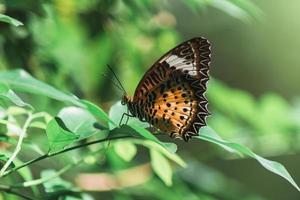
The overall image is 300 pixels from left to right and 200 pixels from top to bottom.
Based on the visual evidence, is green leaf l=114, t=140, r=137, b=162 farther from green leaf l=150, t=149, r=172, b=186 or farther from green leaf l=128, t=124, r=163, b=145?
green leaf l=128, t=124, r=163, b=145

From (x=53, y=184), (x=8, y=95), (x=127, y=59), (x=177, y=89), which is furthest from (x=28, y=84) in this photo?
(x=127, y=59)

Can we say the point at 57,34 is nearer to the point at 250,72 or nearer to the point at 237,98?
the point at 237,98

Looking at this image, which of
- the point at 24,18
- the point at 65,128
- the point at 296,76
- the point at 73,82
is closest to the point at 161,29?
the point at 73,82

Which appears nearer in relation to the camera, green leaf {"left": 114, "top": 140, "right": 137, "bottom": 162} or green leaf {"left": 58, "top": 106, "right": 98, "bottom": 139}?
green leaf {"left": 58, "top": 106, "right": 98, "bottom": 139}

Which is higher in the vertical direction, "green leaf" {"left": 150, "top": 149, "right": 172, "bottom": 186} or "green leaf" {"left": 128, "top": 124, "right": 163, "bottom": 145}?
"green leaf" {"left": 128, "top": 124, "right": 163, "bottom": 145}

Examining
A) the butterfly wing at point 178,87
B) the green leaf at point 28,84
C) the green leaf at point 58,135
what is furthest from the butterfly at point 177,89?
the green leaf at point 28,84

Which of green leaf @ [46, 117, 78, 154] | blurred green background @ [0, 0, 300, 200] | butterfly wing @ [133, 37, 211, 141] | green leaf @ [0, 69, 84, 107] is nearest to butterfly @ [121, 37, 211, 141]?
butterfly wing @ [133, 37, 211, 141]
